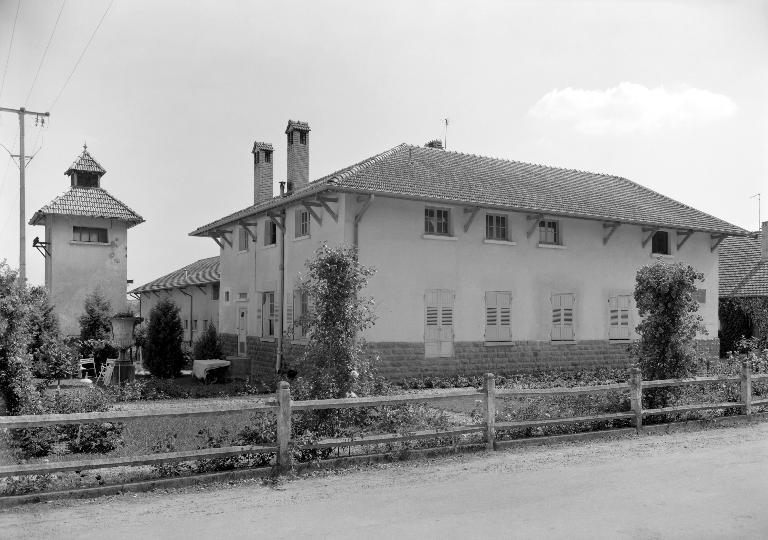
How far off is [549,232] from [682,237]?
19.7 feet

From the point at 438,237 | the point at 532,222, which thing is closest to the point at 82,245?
the point at 438,237

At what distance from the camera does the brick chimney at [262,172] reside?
2548cm

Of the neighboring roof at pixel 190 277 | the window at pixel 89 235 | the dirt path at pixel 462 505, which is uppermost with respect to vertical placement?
the window at pixel 89 235

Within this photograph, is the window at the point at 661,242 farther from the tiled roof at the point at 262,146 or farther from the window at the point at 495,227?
the tiled roof at the point at 262,146

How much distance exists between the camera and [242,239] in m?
25.0

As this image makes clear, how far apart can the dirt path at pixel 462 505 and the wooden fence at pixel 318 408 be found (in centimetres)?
39

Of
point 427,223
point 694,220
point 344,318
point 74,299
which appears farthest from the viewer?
point 74,299

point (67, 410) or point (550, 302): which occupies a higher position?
point (550, 302)

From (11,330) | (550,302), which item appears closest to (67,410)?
(11,330)

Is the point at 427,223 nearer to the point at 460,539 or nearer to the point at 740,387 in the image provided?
the point at 740,387

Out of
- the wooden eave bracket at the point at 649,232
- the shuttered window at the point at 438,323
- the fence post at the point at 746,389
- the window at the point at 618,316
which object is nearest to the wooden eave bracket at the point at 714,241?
the wooden eave bracket at the point at 649,232

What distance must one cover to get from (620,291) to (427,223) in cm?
763

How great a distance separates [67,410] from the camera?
1005cm

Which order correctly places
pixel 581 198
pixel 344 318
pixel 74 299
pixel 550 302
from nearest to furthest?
pixel 344 318
pixel 550 302
pixel 581 198
pixel 74 299
